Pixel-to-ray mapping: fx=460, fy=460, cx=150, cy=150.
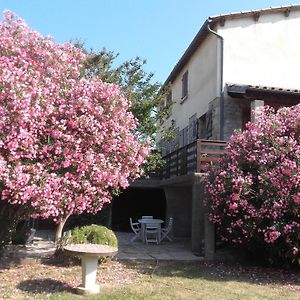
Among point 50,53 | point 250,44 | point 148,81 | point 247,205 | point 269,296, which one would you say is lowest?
point 269,296

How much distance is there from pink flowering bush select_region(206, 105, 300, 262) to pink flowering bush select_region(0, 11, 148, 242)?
7.32 ft

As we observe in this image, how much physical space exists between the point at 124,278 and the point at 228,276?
7.03 feet

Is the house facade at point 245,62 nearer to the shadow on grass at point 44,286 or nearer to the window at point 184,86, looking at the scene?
the window at point 184,86

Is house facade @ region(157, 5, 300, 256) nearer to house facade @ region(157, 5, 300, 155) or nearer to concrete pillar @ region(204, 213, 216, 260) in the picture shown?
house facade @ region(157, 5, 300, 155)

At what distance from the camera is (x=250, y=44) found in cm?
1554

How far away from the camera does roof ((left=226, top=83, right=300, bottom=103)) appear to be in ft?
45.5

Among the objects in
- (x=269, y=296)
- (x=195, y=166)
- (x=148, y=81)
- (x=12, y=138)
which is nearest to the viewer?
(x=12, y=138)

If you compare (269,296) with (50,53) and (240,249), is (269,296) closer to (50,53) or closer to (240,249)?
(240,249)

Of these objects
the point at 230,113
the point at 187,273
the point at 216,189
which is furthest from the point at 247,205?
the point at 230,113

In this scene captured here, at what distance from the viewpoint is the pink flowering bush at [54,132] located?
6.99 m

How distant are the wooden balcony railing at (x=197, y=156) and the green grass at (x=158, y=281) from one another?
9.82 feet

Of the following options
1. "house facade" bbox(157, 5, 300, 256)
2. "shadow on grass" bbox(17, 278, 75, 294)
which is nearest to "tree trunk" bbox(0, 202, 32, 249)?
"shadow on grass" bbox(17, 278, 75, 294)

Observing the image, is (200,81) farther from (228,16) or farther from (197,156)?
(197,156)

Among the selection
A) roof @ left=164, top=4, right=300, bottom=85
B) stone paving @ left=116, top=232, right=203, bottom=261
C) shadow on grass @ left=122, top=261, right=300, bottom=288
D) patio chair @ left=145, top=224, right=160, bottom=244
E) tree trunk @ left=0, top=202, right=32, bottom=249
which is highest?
roof @ left=164, top=4, right=300, bottom=85
